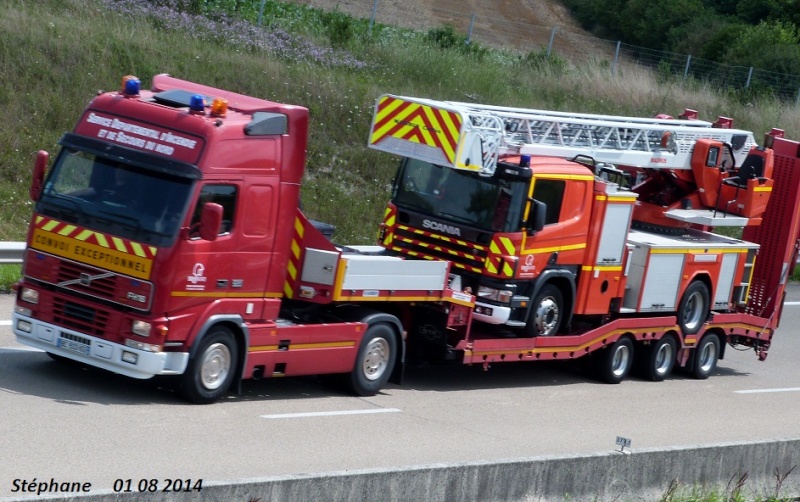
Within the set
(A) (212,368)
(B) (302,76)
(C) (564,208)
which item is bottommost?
(A) (212,368)

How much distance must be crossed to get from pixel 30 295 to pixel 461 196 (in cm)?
510

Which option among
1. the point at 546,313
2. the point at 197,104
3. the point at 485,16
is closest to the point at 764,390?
the point at 546,313

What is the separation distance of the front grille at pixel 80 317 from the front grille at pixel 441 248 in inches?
179

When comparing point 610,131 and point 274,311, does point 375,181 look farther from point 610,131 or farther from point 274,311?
point 274,311

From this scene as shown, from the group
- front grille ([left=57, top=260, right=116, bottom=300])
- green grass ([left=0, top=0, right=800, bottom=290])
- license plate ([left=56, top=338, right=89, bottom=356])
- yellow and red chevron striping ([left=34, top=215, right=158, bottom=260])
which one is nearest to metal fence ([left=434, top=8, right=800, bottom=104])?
green grass ([left=0, top=0, right=800, bottom=290])

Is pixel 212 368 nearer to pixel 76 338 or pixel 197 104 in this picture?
pixel 76 338

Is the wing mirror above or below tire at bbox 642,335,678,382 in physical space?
above

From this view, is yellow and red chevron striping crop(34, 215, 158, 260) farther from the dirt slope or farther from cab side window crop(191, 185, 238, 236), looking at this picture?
the dirt slope

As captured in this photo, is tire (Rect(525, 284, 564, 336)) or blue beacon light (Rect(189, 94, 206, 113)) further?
tire (Rect(525, 284, 564, 336))

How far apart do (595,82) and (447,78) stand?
6021 mm

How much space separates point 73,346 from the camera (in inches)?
421

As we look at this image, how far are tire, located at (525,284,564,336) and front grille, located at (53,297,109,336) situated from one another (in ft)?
17.7

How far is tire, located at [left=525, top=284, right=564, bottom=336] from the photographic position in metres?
14.1

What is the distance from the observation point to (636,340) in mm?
15836
